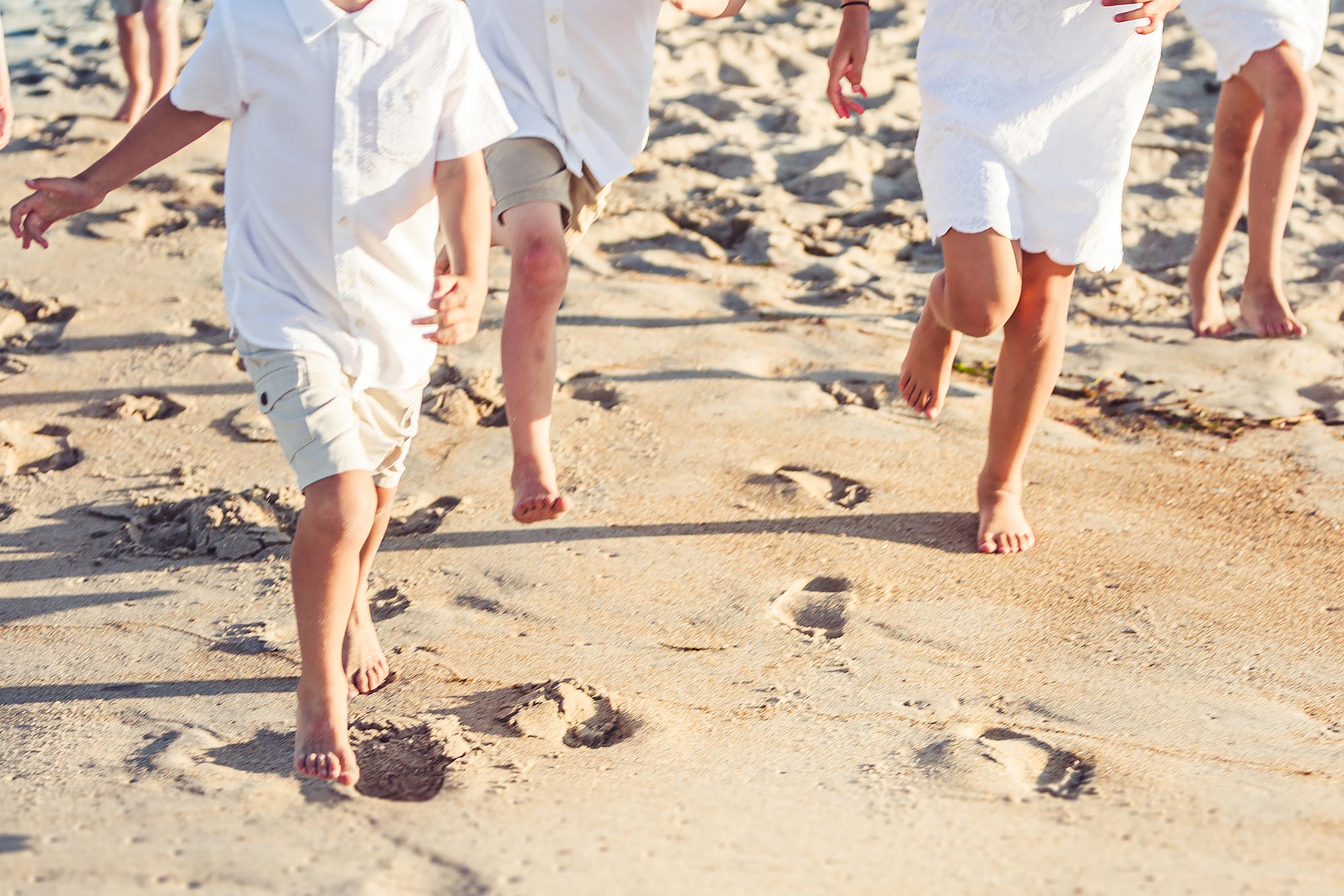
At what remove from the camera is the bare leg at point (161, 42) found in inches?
225

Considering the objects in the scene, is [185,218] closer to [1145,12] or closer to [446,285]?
[446,285]

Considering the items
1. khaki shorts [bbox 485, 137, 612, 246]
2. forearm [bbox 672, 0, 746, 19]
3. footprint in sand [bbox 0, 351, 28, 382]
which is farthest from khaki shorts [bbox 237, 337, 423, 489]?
footprint in sand [bbox 0, 351, 28, 382]

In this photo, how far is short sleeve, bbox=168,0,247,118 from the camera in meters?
2.16

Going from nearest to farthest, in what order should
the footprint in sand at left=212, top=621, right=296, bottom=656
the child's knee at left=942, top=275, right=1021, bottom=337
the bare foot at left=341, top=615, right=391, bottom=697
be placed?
the bare foot at left=341, top=615, right=391, bottom=697, the footprint in sand at left=212, top=621, right=296, bottom=656, the child's knee at left=942, top=275, right=1021, bottom=337

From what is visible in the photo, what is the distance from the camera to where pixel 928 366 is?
11.0 feet

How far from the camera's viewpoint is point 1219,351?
13.6ft

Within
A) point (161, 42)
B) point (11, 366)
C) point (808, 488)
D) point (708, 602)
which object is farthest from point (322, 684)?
point (161, 42)

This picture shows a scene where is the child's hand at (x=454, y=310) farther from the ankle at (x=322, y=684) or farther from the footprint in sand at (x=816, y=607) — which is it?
the footprint in sand at (x=816, y=607)

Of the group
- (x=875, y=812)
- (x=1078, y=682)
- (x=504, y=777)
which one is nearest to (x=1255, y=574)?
(x=1078, y=682)

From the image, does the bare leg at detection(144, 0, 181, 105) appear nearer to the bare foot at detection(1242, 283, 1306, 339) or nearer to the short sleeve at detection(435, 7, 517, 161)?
the short sleeve at detection(435, 7, 517, 161)

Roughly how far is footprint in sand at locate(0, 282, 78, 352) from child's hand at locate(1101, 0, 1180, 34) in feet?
10.0

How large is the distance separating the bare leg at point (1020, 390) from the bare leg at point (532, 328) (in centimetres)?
101

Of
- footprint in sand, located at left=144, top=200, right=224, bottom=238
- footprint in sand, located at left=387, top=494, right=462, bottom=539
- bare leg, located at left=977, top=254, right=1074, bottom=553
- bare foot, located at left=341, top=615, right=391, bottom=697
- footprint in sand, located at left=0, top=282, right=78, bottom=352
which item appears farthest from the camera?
footprint in sand, located at left=144, top=200, right=224, bottom=238

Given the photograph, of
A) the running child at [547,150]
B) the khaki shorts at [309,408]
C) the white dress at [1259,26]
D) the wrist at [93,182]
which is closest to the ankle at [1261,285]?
the white dress at [1259,26]
